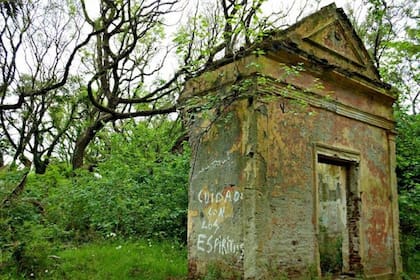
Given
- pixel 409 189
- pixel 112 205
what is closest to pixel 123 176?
pixel 112 205

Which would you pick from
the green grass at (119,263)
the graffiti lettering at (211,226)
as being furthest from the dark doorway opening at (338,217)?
the green grass at (119,263)

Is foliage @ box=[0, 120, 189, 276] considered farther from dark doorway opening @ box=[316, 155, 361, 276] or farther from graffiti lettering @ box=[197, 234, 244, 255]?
dark doorway opening @ box=[316, 155, 361, 276]

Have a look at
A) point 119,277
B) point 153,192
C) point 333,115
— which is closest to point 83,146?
point 153,192

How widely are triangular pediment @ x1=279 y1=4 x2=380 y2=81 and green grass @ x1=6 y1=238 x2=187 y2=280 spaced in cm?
433

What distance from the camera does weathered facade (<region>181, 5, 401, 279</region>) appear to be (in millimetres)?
5723

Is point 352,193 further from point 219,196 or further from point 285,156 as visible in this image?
point 219,196

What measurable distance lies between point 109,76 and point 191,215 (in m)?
10.1

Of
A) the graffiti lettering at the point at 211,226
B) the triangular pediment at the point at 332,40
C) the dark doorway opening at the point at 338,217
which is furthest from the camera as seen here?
the dark doorway opening at the point at 338,217

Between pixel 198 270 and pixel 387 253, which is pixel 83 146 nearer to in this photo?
pixel 198 270

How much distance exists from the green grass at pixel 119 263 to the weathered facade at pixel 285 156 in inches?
34.3

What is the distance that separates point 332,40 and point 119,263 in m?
5.51

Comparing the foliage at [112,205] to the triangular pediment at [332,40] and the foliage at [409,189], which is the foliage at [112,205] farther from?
the foliage at [409,189]

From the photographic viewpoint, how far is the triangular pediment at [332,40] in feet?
21.9

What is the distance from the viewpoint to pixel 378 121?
816 cm
